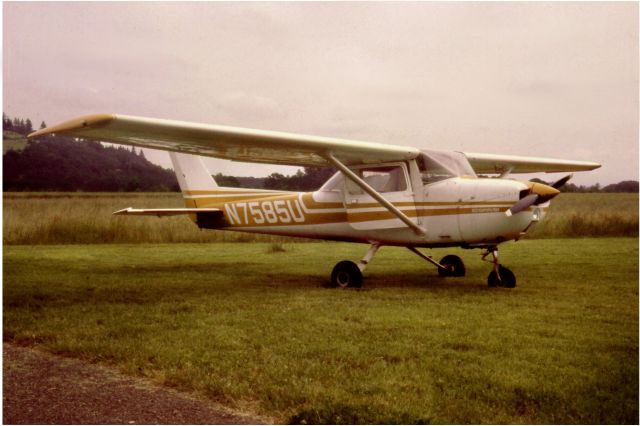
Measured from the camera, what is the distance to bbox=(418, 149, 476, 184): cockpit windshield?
8656 mm

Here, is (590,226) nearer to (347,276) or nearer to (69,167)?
(347,276)

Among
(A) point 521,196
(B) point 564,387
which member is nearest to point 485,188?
(A) point 521,196

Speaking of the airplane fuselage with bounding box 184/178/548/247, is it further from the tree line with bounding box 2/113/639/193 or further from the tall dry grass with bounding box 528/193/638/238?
the tall dry grass with bounding box 528/193/638/238

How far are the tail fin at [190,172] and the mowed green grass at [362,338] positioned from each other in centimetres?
219

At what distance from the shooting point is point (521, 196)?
25.4ft

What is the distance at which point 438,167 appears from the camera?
28.5ft

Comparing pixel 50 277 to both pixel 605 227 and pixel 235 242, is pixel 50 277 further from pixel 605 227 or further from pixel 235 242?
pixel 605 227

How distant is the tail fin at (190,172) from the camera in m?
11.9

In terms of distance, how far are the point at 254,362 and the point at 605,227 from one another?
18417 mm

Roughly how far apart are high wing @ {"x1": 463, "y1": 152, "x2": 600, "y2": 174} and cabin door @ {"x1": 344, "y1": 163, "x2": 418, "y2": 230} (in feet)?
9.94

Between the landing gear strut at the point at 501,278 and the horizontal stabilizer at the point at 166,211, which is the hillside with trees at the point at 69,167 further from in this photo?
the landing gear strut at the point at 501,278

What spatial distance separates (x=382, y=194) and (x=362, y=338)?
13.4ft

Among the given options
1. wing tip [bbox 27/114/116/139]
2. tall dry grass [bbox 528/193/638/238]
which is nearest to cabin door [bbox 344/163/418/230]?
wing tip [bbox 27/114/116/139]

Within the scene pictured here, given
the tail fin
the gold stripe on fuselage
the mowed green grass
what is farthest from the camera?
the tail fin
